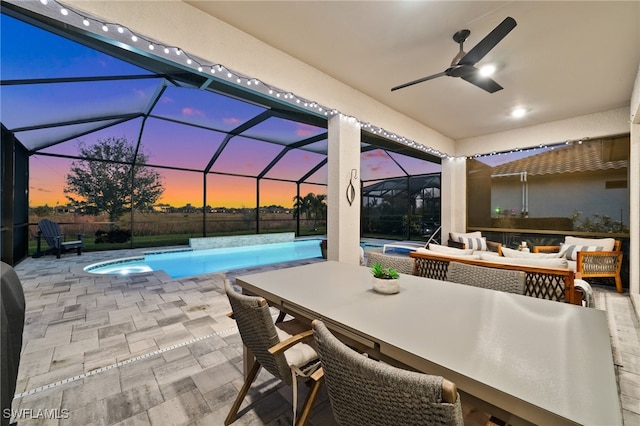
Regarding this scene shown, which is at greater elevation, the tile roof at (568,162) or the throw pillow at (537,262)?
the tile roof at (568,162)

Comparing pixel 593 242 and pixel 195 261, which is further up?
pixel 593 242

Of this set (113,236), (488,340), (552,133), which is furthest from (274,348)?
(113,236)

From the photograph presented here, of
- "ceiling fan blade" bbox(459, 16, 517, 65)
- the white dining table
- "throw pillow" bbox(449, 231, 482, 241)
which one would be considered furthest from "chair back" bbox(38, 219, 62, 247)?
"throw pillow" bbox(449, 231, 482, 241)

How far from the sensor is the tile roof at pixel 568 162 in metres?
5.17

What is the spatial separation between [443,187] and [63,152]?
10.2 metres

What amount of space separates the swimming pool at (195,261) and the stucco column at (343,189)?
3.00 meters

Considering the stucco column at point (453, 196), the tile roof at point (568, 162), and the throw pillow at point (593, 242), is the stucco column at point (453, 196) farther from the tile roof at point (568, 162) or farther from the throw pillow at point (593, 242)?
the throw pillow at point (593, 242)

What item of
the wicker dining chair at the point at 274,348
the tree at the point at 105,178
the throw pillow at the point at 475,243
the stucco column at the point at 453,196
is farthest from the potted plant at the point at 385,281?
the tree at the point at 105,178

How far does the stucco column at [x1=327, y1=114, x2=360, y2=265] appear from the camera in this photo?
3893 mm

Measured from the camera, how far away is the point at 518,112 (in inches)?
195

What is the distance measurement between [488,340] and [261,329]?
97cm

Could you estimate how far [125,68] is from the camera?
4.05 m

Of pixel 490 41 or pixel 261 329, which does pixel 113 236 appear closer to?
pixel 261 329

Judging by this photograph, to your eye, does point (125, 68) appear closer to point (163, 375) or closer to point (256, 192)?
point (163, 375)
